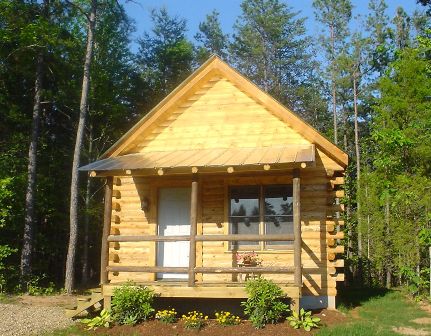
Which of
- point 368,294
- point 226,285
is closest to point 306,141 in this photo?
point 226,285

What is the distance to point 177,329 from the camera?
35.3 ft

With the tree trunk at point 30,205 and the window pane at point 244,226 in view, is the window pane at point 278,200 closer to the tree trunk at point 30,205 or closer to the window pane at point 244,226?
the window pane at point 244,226

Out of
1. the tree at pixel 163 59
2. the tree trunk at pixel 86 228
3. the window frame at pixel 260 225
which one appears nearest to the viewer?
the window frame at pixel 260 225

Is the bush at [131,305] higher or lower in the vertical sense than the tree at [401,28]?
lower

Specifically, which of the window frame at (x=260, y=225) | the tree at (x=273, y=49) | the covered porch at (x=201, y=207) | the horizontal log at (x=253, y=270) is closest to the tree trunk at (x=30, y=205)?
the covered porch at (x=201, y=207)

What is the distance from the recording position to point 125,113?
27656mm

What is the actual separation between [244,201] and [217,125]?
227 cm

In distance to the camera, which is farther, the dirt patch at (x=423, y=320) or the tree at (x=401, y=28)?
the tree at (x=401, y=28)

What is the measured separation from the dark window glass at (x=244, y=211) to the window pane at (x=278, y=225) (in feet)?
0.93

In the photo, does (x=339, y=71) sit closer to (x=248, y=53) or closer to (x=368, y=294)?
(x=248, y=53)

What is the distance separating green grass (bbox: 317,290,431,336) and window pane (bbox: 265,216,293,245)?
91.7 inches

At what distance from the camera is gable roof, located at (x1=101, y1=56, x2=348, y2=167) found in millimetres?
12945

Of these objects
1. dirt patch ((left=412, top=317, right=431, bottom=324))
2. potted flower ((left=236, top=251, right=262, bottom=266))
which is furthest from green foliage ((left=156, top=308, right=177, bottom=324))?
dirt patch ((left=412, top=317, right=431, bottom=324))

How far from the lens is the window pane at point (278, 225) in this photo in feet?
42.0
